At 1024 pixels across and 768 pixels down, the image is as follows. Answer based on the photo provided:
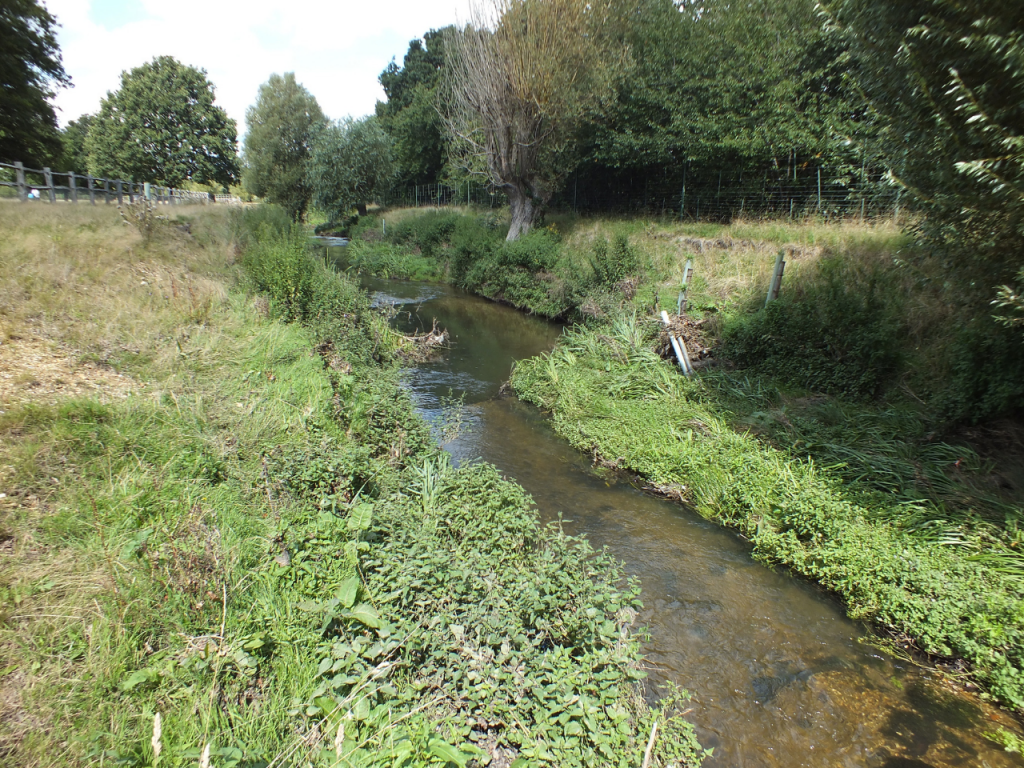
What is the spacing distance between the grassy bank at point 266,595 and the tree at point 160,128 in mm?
46865

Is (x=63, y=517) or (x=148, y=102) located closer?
(x=63, y=517)

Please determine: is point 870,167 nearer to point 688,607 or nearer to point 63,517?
point 688,607

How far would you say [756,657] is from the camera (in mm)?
4887

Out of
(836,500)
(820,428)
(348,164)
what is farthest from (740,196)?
(348,164)

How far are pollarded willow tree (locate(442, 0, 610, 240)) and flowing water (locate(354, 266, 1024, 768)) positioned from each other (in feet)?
52.9

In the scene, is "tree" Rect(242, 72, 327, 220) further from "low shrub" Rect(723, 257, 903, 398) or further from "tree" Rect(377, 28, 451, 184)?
"low shrub" Rect(723, 257, 903, 398)

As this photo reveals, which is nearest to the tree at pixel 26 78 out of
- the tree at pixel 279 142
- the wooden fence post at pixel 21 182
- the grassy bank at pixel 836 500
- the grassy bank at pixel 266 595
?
the wooden fence post at pixel 21 182

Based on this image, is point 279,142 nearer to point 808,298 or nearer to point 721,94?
point 721,94

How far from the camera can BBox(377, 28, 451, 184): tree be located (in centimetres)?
4228

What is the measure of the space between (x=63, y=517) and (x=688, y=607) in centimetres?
537

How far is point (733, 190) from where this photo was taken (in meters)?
20.0

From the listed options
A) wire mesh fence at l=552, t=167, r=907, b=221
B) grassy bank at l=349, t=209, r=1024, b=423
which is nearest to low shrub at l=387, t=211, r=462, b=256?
grassy bank at l=349, t=209, r=1024, b=423

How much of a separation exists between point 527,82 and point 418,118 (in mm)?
26445

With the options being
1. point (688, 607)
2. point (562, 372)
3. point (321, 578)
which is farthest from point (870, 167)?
point (321, 578)
